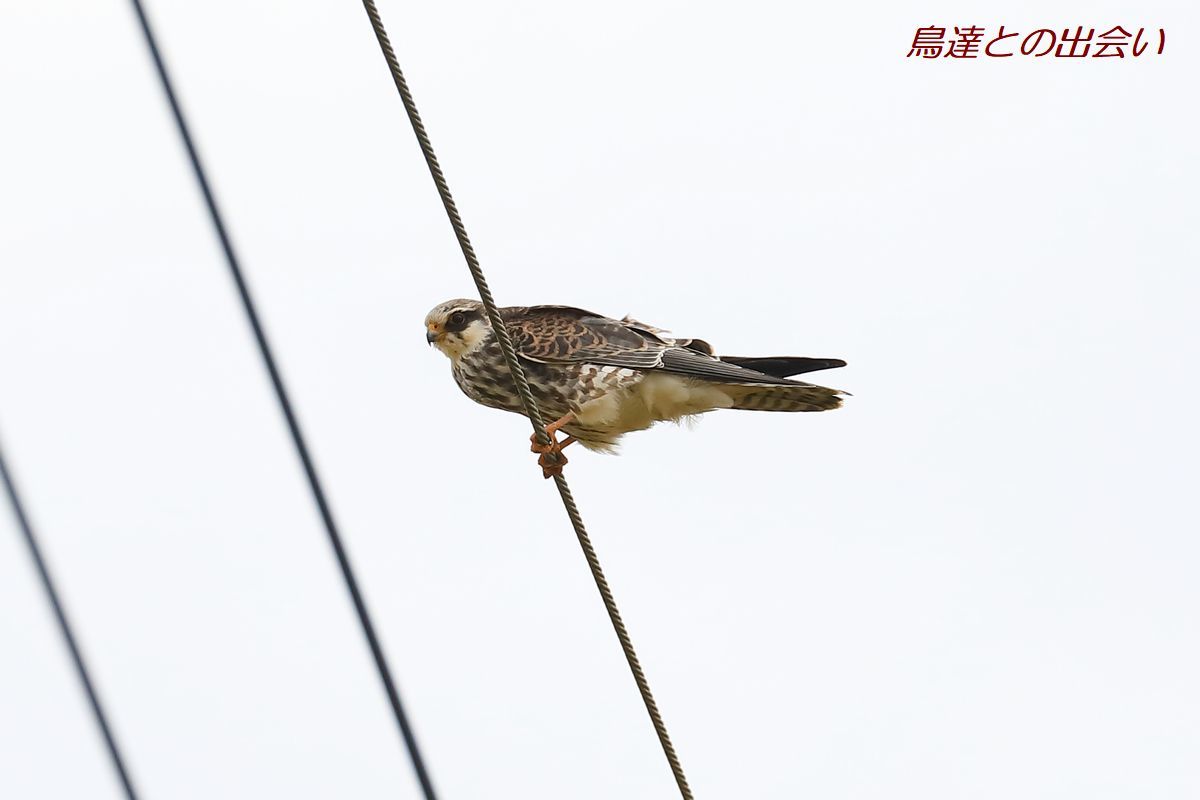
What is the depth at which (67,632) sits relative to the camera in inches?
87.1

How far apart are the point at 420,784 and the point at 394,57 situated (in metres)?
1.48

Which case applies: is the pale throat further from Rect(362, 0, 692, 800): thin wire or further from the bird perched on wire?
Rect(362, 0, 692, 800): thin wire

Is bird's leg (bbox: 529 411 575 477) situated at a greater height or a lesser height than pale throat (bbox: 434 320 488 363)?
lesser

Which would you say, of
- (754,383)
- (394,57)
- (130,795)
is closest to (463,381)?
(754,383)

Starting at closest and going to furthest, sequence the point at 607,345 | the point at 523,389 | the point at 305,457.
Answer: the point at 305,457
the point at 523,389
the point at 607,345

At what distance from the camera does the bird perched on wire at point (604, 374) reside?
17.7ft

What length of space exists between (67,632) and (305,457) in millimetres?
471

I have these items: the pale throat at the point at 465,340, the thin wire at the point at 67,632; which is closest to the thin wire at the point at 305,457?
the thin wire at the point at 67,632

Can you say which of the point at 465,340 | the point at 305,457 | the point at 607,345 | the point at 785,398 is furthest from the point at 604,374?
the point at 305,457

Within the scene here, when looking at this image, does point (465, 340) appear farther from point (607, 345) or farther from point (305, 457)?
point (305, 457)

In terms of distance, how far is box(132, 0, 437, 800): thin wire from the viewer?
2.15 metres

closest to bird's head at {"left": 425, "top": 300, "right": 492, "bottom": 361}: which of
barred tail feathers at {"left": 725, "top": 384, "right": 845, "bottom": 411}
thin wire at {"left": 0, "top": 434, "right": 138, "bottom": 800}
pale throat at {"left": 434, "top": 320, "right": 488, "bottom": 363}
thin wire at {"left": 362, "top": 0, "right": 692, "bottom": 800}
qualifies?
pale throat at {"left": 434, "top": 320, "right": 488, "bottom": 363}

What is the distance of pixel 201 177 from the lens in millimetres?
2174

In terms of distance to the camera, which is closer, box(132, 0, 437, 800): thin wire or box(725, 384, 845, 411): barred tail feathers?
box(132, 0, 437, 800): thin wire
